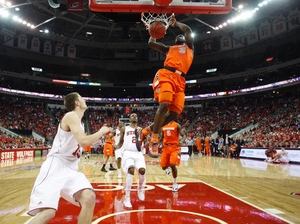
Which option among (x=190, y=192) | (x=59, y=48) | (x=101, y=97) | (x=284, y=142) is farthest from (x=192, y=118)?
(x=190, y=192)

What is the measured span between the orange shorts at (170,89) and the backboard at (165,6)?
151 cm

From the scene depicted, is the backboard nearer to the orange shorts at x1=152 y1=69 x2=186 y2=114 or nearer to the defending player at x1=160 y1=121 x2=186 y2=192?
the orange shorts at x1=152 y1=69 x2=186 y2=114

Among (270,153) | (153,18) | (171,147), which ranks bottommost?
(270,153)

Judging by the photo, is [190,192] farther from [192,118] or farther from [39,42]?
[39,42]

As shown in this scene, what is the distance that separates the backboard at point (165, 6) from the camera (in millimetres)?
4816

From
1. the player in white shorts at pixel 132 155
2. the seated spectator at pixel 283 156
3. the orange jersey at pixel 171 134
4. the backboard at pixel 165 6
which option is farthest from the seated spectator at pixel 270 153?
the backboard at pixel 165 6

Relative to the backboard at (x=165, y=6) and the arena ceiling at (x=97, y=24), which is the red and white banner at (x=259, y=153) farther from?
the backboard at (x=165, y=6)

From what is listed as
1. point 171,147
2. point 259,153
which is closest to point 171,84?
point 171,147

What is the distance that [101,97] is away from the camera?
37062mm

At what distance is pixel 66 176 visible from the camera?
9.26 ft

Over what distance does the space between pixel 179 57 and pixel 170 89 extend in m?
0.63

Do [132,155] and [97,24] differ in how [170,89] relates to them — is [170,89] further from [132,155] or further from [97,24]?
[97,24]

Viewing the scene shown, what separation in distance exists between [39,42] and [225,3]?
34.1 meters

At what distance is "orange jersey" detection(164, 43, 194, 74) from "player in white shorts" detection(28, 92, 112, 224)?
1681mm
